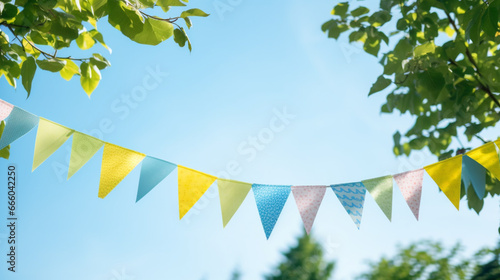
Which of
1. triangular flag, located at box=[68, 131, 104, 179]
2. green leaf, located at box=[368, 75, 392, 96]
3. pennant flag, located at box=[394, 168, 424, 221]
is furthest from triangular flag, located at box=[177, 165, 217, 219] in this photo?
green leaf, located at box=[368, 75, 392, 96]

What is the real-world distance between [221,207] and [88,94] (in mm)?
928

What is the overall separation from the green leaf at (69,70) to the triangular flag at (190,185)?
0.73 m

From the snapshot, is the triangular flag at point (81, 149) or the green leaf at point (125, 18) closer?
the green leaf at point (125, 18)

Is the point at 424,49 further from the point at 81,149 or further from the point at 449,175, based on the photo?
the point at 81,149

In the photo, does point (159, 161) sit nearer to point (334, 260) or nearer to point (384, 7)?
point (384, 7)

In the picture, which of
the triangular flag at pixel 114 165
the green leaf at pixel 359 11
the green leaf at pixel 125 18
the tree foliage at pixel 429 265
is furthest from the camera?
the tree foliage at pixel 429 265

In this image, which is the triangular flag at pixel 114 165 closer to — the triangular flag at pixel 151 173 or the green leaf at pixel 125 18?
the triangular flag at pixel 151 173

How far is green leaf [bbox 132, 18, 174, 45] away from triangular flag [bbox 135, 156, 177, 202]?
66 centimetres

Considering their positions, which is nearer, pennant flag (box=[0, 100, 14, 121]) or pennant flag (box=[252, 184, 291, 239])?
pennant flag (box=[0, 100, 14, 121])

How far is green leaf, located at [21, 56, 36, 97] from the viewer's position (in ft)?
6.18

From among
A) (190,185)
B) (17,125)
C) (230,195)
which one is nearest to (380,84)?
(230,195)

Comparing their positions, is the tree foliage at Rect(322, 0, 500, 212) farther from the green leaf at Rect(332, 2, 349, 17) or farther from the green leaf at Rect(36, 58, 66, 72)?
the green leaf at Rect(36, 58, 66, 72)

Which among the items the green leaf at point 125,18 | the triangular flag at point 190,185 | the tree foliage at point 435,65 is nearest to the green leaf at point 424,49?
the tree foliage at point 435,65

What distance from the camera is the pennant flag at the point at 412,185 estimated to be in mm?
2430
